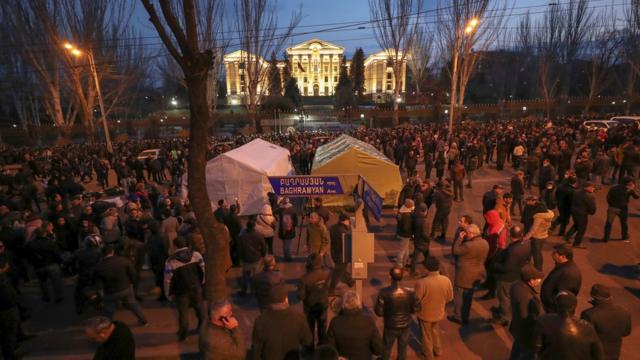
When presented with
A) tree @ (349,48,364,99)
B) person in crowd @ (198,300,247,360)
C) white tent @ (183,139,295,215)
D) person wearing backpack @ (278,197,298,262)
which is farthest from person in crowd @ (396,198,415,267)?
tree @ (349,48,364,99)

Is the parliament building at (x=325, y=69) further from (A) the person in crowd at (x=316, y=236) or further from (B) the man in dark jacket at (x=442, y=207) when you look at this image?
(A) the person in crowd at (x=316, y=236)

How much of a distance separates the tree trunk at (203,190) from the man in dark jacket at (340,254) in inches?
64.9

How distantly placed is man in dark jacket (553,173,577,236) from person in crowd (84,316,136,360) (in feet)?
26.5

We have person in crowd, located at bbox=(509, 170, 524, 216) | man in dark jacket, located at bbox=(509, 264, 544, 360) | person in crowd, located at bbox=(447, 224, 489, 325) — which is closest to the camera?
man in dark jacket, located at bbox=(509, 264, 544, 360)

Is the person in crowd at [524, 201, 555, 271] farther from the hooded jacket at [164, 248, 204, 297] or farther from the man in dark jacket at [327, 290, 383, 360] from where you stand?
the hooded jacket at [164, 248, 204, 297]

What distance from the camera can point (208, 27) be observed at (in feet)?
79.6

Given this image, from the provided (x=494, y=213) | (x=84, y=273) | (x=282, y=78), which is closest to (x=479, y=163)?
(x=494, y=213)

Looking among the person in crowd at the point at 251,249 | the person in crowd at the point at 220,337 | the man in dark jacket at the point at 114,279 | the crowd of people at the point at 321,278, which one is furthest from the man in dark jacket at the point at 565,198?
the man in dark jacket at the point at 114,279

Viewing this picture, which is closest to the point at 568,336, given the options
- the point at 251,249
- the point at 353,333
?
the point at 353,333

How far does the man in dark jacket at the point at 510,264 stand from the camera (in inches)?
196

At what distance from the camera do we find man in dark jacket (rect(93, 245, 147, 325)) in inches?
201

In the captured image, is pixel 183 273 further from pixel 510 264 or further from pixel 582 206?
pixel 582 206

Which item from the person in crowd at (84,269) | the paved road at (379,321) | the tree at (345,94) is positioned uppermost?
the tree at (345,94)

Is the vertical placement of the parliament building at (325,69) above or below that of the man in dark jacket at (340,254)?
above
